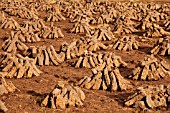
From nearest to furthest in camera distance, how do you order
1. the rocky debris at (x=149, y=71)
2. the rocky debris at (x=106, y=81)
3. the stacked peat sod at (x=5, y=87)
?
the stacked peat sod at (x=5, y=87)
the rocky debris at (x=106, y=81)
the rocky debris at (x=149, y=71)

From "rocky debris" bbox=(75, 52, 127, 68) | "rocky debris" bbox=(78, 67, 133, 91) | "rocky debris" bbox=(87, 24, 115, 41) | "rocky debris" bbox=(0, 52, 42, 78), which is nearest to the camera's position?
"rocky debris" bbox=(78, 67, 133, 91)

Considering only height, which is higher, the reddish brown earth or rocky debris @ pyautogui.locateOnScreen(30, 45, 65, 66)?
rocky debris @ pyautogui.locateOnScreen(30, 45, 65, 66)

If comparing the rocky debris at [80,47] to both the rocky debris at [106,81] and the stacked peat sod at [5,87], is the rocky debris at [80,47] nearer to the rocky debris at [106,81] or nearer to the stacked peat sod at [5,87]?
the rocky debris at [106,81]

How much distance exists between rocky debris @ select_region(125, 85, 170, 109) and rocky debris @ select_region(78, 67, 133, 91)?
187cm

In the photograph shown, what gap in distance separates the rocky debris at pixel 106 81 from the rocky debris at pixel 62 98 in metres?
1.97

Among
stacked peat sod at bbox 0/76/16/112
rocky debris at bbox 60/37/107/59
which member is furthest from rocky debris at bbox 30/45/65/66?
stacked peat sod at bbox 0/76/16/112

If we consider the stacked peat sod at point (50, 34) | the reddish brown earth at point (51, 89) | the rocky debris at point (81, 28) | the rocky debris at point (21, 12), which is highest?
the rocky debris at point (21, 12)

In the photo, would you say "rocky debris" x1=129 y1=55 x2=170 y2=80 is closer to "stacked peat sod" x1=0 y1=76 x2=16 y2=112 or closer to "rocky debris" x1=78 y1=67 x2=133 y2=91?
"rocky debris" x1=78 y1=67 x2=133 y2=91

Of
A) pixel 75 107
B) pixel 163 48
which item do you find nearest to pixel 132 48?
pixel 163 48

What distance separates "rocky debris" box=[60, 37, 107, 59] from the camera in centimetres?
2141

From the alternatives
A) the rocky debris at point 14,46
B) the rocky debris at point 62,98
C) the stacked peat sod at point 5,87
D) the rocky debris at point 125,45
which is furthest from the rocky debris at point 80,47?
the rocky debris at point 62,98

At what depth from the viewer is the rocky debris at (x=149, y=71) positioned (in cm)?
1720

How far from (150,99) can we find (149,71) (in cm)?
407

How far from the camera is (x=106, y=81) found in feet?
51.0
